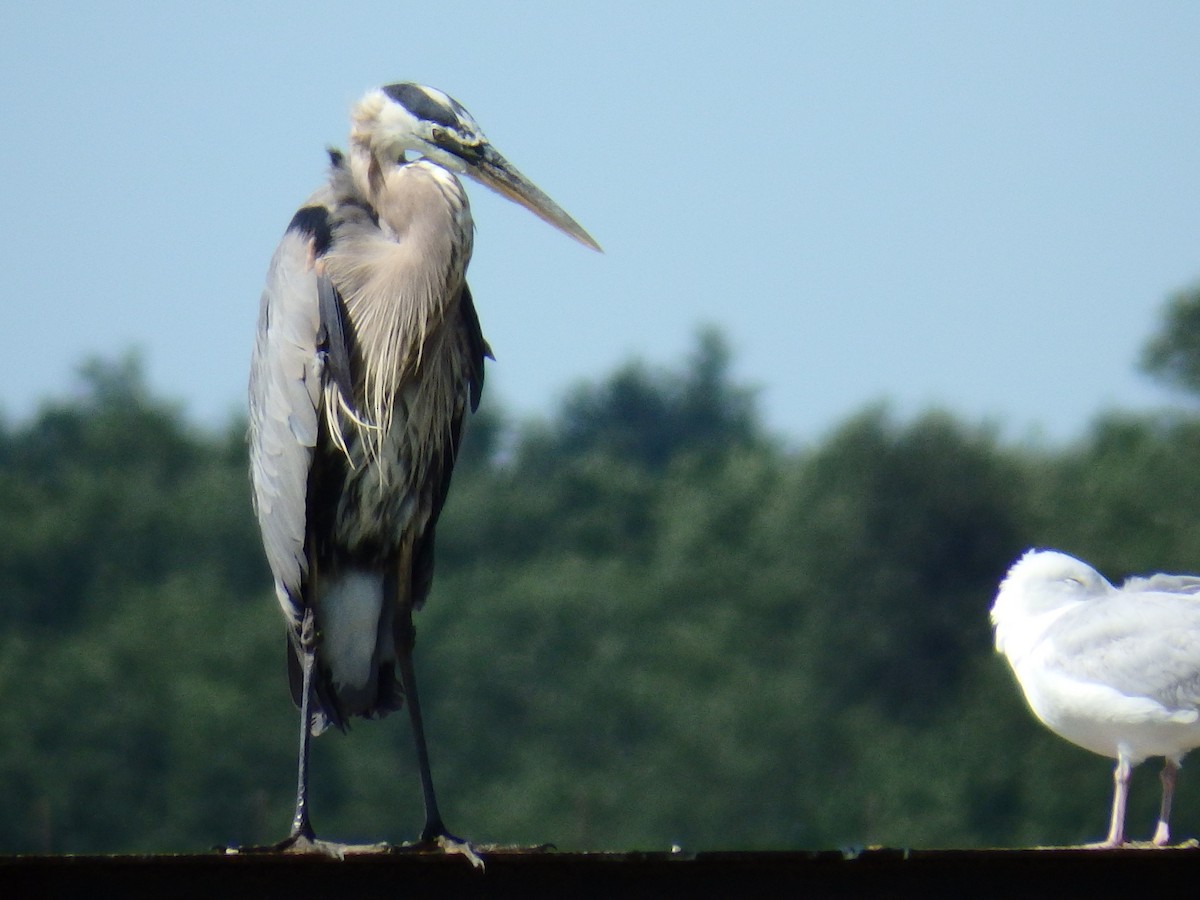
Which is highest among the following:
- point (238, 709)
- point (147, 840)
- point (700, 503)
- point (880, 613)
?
point (700, 503)

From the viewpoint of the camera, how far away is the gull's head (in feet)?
22.0

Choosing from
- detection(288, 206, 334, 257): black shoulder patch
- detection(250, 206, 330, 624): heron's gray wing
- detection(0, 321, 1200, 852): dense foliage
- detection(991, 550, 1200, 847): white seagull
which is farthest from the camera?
detection(0, 321, 1200, 852): dense foliage

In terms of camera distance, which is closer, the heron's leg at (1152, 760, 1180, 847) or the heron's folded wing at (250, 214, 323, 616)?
the heron's folded wing at (250, 214, 323, 616)

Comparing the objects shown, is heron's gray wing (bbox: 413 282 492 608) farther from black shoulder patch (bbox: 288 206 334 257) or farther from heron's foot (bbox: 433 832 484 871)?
heron's foot (bbox: 433 832 484 871)

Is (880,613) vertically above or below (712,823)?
above

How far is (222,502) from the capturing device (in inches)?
1698

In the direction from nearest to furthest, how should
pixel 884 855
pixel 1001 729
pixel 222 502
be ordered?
pixel 884 855 → pixel 1001 729 → pixel 222 502

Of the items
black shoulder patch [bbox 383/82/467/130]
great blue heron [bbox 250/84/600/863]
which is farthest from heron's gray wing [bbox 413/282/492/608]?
black shoulder patch [bbox 383/82/467/130]

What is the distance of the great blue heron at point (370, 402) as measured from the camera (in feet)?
16.3

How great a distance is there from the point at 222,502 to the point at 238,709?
313 inches

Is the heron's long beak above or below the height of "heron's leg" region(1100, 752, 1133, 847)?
above

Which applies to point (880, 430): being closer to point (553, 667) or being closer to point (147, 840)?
point (553, 667)

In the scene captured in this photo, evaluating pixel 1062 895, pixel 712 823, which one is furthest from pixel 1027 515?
pixel 1062 895

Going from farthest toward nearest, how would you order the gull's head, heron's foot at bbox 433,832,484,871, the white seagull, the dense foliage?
the dense foliage, the gull's head, the white seagull, heron's foot at bbox 433,832,484,871
